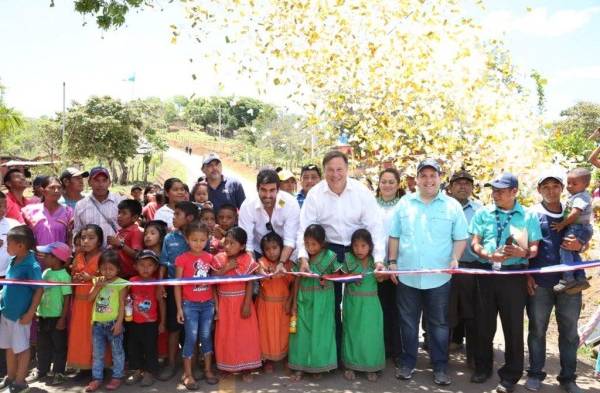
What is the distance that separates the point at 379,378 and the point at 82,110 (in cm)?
3693

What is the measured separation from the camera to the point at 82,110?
1447 inches

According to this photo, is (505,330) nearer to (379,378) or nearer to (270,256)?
(379,378)

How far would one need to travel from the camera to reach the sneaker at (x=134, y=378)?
15.0 ft

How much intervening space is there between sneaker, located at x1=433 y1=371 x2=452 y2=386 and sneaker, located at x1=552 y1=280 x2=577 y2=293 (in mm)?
1236

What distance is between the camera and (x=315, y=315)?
4.72 m

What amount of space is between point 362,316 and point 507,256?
1404 millimetres

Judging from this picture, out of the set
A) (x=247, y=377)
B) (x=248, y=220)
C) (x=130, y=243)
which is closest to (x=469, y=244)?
(x=248, y=220)

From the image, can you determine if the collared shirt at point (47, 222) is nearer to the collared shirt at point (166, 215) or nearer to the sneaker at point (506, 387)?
the collared shirt at point (166, 215)

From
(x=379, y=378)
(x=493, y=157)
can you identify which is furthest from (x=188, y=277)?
(x=493, y=157)

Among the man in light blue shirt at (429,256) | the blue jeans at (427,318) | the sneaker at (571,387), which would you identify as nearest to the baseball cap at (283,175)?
the man in light blue shirt at (429,256)

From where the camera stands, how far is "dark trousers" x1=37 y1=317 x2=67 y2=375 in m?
4.64

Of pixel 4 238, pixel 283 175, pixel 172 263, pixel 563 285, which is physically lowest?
pixel 563 285

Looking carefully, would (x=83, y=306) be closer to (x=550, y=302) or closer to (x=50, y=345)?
(x=50, y=345)

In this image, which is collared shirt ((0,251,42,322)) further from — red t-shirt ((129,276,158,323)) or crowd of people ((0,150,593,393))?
red t-shirt ((129,276,158,323))
